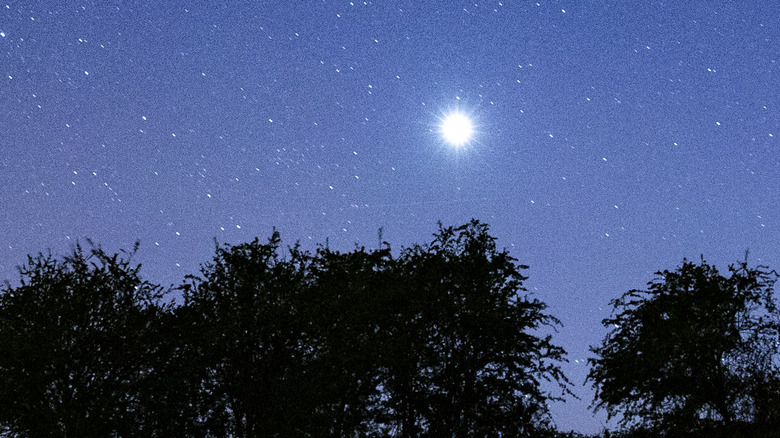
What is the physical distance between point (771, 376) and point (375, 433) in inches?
797

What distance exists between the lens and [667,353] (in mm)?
33531

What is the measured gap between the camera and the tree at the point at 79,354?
23.8m

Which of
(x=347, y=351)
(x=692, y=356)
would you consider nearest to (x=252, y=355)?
(x=347, y=351)

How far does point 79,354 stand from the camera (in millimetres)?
25344

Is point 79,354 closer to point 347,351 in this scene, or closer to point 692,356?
point 347,351

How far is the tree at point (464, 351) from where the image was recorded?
29562mm

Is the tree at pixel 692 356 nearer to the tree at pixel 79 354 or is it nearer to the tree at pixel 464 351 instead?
the tree at pixel 464 351

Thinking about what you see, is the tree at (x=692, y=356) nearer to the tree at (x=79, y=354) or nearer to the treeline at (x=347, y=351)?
the treeline at (x=347, y=351)

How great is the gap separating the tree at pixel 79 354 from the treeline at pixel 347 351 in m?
0.08

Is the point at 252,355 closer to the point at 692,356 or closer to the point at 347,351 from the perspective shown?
the point at 347,351

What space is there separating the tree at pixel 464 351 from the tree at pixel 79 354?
11215 millimetres

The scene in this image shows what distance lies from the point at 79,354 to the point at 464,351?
17611 mm

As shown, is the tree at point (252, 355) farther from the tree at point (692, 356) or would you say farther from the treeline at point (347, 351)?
the tree at point (692, 356)

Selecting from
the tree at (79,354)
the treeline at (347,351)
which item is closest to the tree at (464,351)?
the treeline at (347,351)
